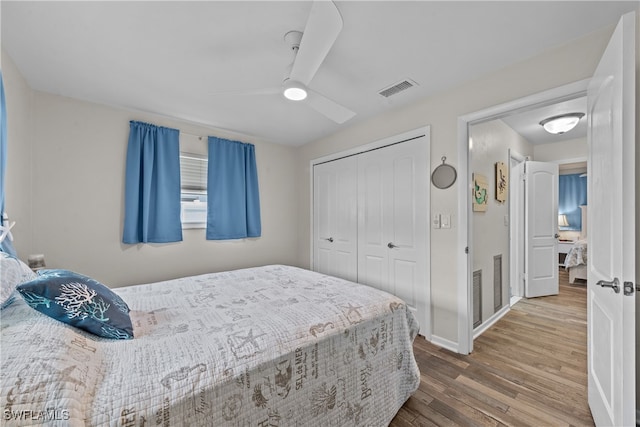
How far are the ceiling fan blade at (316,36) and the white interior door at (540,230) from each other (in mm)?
4016

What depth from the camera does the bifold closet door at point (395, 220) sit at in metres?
2.74

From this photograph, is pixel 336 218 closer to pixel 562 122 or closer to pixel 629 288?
pixel 629 288

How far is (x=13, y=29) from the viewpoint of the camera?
168 cm

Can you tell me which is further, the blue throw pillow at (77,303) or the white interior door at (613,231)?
the white interior door at (613,231)

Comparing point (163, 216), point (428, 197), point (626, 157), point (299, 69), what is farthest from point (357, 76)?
point (163, 216)

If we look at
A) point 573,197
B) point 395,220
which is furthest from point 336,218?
point 573,197

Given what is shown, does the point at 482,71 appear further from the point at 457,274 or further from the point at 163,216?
the point at 163,216

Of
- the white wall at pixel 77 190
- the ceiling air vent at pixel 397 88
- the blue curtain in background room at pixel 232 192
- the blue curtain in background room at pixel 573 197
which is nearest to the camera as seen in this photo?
the white wall at pixel 77 190

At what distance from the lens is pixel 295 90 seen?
1779 millimetres

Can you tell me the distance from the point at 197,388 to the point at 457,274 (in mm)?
2276

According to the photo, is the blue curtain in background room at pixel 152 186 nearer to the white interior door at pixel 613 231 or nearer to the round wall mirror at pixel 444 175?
the round wall mirror at pixel 444 175

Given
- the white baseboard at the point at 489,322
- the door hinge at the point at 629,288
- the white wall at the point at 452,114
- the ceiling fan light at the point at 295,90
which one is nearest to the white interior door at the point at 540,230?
the white baseboard at the point at 489,322

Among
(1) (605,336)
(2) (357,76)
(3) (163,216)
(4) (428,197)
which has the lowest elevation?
(1) (605,336)

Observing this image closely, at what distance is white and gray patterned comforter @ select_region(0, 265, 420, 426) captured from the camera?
2.45 ft
